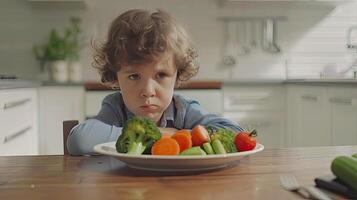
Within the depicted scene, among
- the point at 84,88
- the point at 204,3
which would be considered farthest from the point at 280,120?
the point at 84,88

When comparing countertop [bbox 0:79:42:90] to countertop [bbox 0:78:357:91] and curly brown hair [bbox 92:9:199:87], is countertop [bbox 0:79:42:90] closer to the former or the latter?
countertop [bbox 0:78:357:91]

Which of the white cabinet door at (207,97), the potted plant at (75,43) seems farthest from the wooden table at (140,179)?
the potted plant at (75,43)

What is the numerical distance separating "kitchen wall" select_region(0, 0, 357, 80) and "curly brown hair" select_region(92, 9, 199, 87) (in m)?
2.07

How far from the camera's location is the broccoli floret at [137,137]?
2.30 ft

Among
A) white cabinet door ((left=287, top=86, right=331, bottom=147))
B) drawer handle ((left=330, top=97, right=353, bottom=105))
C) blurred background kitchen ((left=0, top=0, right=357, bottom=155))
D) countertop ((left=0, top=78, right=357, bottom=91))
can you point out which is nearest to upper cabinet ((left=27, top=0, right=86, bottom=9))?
blurred background kitchen ((left=0, top=0, right=357, bottom=155))

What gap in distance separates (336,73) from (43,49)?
212 centimetres

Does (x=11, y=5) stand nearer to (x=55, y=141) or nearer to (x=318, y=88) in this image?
(x=55, y=141)

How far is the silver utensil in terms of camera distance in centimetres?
51

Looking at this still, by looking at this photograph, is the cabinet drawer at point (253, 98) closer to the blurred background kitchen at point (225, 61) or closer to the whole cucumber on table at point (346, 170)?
the blurred background kitchen at point (225, 61)

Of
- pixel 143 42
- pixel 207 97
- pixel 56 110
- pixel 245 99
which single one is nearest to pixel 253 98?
pixel 245 99

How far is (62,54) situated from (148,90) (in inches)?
86.7

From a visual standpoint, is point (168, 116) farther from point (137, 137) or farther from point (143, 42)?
point (137, 137)

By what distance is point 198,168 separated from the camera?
0.68 meters

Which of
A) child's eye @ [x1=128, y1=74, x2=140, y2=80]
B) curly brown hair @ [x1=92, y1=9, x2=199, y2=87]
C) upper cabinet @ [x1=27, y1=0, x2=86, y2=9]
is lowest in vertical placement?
child's eye @ [x1=128, y1=74, x2=140, y2=80]
